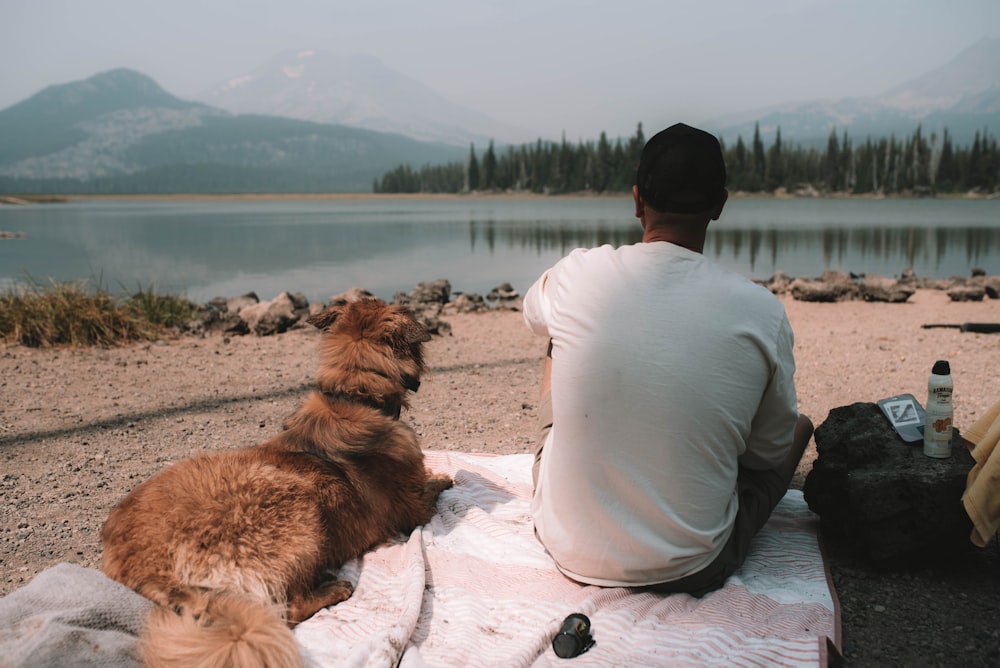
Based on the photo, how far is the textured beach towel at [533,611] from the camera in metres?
2.72

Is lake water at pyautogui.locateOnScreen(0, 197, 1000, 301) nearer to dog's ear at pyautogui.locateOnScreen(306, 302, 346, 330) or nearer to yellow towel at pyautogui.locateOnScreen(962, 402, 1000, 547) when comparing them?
dog's ear at pyautogui.locateOnScreen(306, 302, 346, 330)

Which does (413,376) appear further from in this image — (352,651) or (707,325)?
(707,325)

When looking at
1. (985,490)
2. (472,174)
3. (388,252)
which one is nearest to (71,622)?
(985,490)

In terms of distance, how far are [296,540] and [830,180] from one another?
132 meters

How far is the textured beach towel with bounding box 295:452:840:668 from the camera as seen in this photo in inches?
107

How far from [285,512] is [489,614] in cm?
98

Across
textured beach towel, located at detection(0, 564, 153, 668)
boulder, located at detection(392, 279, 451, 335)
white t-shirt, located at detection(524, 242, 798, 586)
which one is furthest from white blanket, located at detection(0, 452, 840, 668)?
boulder, located at detection(392, 279, 451, 335)

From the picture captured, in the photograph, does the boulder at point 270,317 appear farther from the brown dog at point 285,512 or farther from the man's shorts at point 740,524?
the man's shorts at point 740,524

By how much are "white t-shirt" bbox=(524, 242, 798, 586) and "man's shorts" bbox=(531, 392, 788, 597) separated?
0.35 feet

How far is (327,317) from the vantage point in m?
3.79

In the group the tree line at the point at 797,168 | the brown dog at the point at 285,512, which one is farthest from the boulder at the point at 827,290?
the tree line at the point at 797,168

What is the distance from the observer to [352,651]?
2715 millimetres

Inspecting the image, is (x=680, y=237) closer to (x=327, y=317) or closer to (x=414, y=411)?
(x=327, y=317)

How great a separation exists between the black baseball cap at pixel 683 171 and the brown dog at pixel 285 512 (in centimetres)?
159
